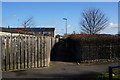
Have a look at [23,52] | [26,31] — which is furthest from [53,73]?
[26,31]

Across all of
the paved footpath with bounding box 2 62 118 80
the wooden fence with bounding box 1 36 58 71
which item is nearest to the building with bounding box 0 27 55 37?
the wooden fence with bounding box 1 36 58 71

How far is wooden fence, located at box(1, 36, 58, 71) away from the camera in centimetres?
1034

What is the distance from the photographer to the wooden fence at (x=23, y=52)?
33.9ft

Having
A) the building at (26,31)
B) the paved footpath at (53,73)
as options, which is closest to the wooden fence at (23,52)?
the paved footpath at (53,73)

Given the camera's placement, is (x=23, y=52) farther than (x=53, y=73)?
Yes

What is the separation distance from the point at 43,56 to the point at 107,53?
589cm

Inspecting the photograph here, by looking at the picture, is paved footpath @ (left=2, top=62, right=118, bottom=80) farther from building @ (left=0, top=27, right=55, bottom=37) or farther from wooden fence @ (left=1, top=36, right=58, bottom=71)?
building @ (left=0, top=27, right=55, bottom=37)

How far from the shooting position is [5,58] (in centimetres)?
1034

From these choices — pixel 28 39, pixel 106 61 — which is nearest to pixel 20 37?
pixel 28 39

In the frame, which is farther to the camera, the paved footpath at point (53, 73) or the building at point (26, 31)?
the building at point (26, 31)

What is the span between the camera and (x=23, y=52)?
36.1 ft

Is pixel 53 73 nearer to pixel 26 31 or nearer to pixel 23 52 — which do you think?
pixel 23 52

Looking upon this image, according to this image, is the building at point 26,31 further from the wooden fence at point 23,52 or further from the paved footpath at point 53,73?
the paved footpath at point 53,73

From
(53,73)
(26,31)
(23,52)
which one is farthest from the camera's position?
(26,31)
